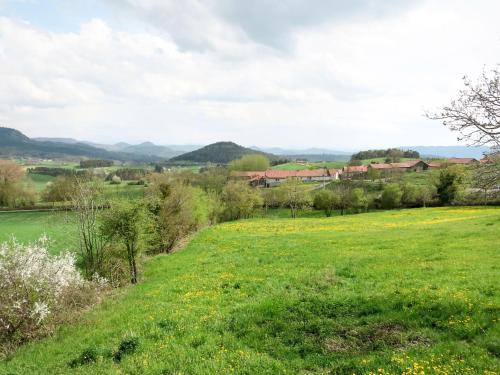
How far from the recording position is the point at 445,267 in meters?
17.2

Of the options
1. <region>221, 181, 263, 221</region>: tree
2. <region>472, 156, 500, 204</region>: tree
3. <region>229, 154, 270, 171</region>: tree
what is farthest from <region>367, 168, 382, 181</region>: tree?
<region>472, 156, 500, 204</region>: tree

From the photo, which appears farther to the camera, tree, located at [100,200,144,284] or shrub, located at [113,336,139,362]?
tree, located at [100,200,144,284]

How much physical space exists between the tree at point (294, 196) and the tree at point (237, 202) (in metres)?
9.41

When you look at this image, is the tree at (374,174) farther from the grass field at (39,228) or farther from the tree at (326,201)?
the grass field at (39,228)

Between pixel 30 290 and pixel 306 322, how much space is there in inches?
423

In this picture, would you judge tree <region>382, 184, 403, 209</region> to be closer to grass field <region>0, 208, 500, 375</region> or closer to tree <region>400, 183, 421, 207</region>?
tree <region>400, 183, 421, 207</region>

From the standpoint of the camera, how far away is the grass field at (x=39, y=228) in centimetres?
2752

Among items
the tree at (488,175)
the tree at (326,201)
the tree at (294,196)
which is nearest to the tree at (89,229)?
the tree at (488,175)

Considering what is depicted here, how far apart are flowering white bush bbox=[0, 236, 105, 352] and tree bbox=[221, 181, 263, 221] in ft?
196

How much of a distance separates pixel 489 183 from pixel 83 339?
14.3 meters

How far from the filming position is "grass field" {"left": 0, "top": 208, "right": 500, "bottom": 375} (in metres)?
9.13

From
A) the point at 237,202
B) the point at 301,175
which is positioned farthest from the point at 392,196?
the point at 301,175

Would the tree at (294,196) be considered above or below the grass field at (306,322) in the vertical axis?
below

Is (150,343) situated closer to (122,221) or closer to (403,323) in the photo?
(403,323)
